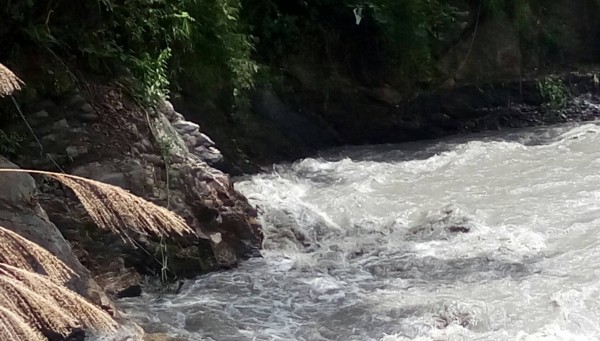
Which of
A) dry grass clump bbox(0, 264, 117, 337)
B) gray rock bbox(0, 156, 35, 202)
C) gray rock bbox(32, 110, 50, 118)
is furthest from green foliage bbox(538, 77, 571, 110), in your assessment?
dry grass clump bbox(0, 264, 117, 337)

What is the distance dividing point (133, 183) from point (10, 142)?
86 centimetres

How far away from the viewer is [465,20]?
11297mm

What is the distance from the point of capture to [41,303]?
1.78m

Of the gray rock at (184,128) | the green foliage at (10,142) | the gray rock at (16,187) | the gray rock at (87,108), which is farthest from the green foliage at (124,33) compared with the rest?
the gray rock at (16,187)

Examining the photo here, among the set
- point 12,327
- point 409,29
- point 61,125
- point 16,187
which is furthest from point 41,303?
point 409,29

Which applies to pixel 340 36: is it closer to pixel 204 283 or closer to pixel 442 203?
pixel 442 203

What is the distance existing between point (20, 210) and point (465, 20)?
27.3 feet

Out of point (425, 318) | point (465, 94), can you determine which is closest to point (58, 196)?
point (425, 318)

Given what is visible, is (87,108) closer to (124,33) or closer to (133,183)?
(133,183)

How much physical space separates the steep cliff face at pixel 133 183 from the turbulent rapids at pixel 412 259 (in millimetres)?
219

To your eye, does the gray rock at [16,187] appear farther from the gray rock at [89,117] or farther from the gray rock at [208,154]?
the gray rock at [208,154]

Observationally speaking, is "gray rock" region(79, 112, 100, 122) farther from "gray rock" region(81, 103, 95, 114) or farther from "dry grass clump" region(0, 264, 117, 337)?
"dry grass clump" region(0, 264, 117, 337)

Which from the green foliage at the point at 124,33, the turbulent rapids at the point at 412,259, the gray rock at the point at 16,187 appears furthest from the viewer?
the green foliage at the point at 124,33

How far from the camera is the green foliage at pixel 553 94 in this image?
11445 mm
